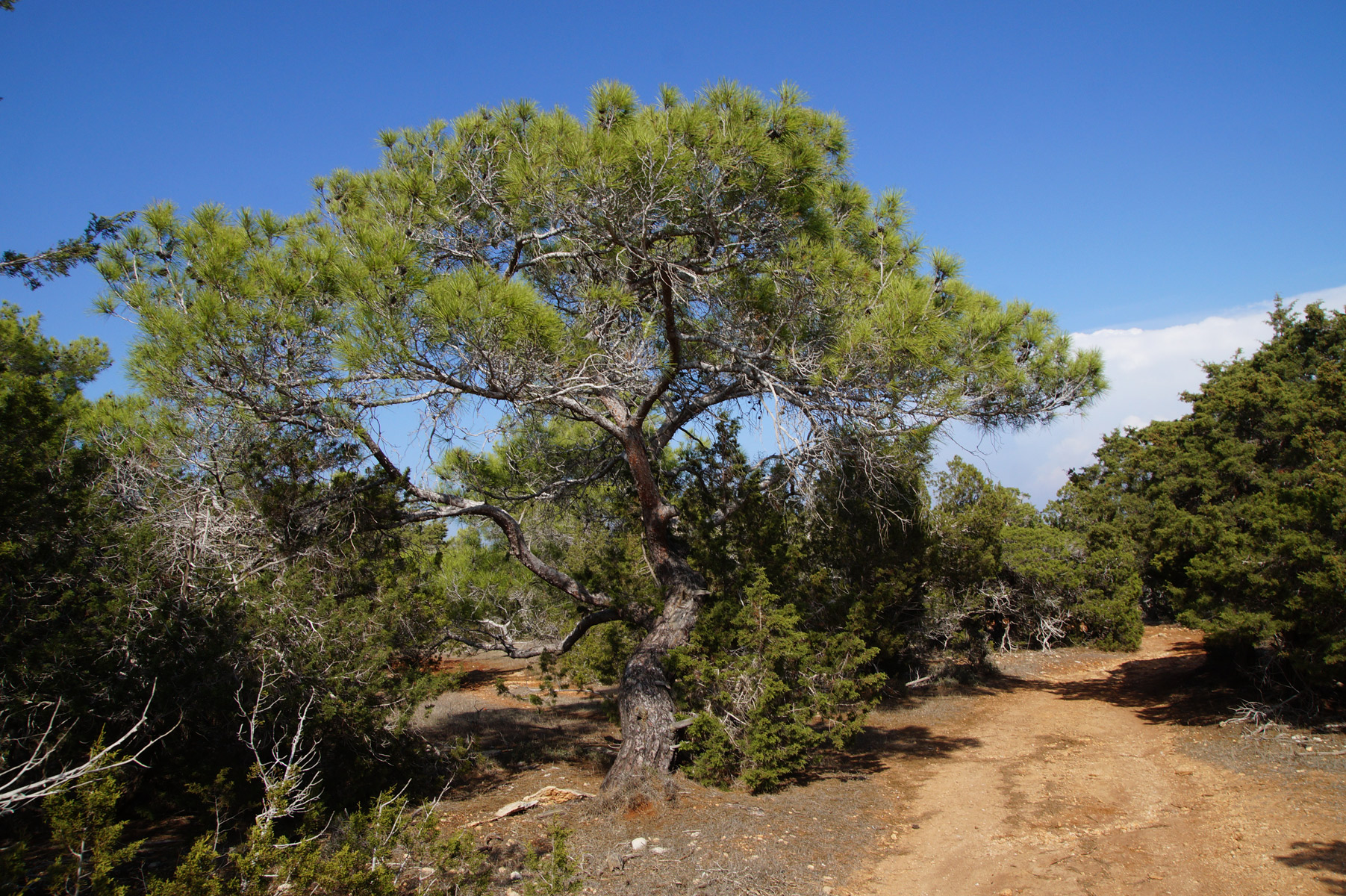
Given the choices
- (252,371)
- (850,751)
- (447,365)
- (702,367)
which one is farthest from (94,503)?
Result: (850,751)

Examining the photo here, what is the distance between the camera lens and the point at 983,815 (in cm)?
563

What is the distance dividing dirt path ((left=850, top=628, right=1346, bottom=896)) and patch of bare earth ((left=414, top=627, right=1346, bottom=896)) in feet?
0.06

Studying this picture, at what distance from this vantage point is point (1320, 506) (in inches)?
250

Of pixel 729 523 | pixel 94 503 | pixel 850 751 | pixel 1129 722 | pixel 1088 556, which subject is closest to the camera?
pixel 94 503

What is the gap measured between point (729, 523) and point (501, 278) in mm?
3390

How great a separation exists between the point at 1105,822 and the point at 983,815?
83 cm

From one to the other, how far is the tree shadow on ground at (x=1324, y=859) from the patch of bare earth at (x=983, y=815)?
0.01 m

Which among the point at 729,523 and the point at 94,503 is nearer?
the point at 94,503

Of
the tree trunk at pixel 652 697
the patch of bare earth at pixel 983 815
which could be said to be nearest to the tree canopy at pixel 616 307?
the tree trunk at pixel 652 697

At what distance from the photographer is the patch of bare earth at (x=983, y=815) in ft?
14.2

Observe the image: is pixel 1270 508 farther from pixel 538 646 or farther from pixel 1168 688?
pixel 538 646

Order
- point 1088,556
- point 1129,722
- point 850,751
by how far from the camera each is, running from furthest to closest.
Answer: point 1088,556 < point 1129,722 < point 850,751

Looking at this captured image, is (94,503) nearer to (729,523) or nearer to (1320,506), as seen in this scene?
(729,523)

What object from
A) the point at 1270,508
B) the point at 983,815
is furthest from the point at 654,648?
the point at 1270,508
